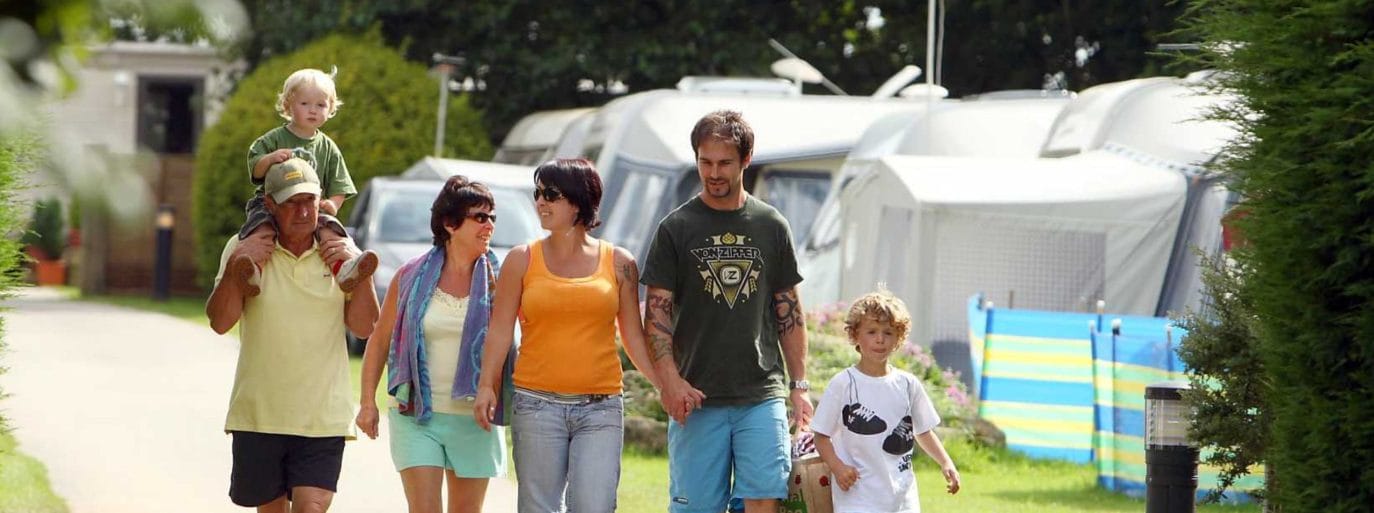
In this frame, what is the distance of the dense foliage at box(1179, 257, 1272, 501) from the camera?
7.18 metres

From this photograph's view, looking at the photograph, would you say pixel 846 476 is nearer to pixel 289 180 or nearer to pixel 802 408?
pixel 802 408

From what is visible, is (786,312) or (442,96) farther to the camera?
(442,96)

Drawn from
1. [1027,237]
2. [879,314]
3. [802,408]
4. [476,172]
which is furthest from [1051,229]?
[476,172]

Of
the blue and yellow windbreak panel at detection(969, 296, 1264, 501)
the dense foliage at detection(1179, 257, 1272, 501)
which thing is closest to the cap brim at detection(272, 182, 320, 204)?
the dense foliage at detection(1179, 257, 1272, 501)

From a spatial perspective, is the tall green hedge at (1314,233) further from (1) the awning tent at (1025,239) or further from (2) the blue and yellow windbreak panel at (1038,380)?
(1) the awning tent at (1025,239)

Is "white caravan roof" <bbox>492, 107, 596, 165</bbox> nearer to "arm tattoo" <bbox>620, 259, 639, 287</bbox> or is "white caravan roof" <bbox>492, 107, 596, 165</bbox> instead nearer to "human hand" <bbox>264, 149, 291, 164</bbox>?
"human hand" <bbox>264, 149, 291, 164</bbox>

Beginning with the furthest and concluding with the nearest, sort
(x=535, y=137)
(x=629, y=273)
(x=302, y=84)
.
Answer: (x=535, y=137) < (x=302, y=84) < (x=629, y=273)

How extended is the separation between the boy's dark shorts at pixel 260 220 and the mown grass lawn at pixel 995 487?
11.4 feet

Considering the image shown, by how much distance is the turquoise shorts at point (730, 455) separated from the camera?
6.22 metres

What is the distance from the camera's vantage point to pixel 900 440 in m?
6.34

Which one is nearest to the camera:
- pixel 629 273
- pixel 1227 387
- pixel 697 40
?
pixel 629 273

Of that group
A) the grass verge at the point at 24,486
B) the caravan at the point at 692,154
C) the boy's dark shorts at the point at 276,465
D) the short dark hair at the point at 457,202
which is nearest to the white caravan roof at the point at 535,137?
the caravan at the point at 692,154

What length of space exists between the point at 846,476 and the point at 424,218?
15.2 meters

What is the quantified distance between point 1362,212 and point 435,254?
3.00 meters
